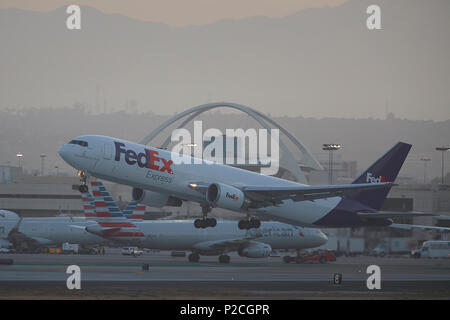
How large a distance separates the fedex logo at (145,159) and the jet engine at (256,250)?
30.8m

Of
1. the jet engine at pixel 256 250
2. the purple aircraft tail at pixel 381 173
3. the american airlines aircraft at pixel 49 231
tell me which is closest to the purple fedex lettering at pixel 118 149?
the purple aircraft tail at pixel 381 173

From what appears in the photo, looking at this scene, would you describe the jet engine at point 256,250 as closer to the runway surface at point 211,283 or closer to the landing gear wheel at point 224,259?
the landing gear wheel at point 224,259

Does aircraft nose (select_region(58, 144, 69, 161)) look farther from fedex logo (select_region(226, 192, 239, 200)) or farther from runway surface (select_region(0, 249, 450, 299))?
fedex logo (select_region(226, 192, 239, 200))

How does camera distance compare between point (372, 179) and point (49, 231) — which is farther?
point (49, 231)

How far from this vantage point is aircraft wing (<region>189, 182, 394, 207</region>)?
2164 inches

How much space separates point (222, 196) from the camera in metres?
52.7

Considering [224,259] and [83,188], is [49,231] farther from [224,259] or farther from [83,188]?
[83,188]

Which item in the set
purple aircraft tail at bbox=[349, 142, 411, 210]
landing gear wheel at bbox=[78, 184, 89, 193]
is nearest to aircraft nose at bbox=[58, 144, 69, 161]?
landing gear wheel at bbox=[78, 184, 89, 193]

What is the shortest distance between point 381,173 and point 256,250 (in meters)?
21.7

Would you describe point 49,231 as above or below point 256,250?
above

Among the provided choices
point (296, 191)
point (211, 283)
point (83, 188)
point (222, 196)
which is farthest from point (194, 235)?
point (83, 188)

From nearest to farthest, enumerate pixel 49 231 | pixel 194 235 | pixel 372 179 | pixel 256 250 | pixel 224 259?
pixel 372 179 < pixel 224 259 < pixel 256 250 < pixel 194 235 < pixel 49 231
